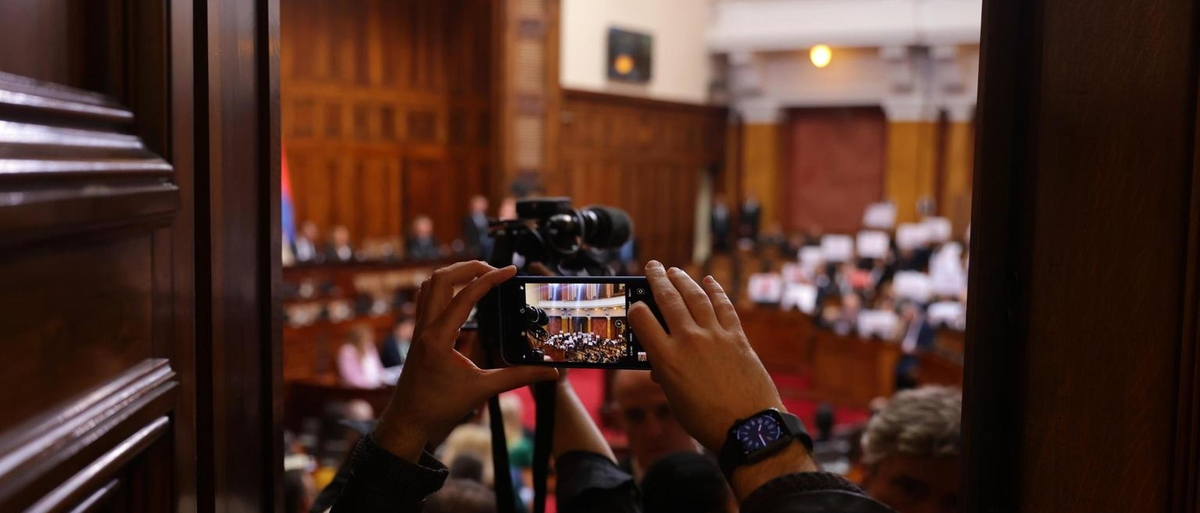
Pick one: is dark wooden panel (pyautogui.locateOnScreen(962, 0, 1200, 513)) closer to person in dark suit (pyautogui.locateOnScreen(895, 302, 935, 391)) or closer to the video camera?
the video camera

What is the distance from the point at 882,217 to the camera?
1504 centimetres

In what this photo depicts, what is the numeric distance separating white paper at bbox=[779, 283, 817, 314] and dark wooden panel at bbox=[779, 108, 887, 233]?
220 inches

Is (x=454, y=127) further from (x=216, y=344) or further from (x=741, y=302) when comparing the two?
(x=216, y=344)

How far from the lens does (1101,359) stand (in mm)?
958

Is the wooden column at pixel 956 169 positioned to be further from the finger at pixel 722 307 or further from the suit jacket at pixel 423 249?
the finger at pixel 722 307

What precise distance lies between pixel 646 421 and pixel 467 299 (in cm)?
141

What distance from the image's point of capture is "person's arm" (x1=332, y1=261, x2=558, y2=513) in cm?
109

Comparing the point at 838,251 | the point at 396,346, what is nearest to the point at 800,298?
the point at 838,251

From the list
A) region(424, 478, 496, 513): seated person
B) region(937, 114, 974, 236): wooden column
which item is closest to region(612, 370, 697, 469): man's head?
region(424, 478, 496, 513): seated person

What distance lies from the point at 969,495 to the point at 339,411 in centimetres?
487

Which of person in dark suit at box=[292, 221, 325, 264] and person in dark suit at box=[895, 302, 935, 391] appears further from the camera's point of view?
person in dark suit at box=[292, 221, 325, 264]

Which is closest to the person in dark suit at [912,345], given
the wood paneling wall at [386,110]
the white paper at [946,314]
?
the white paper at [946,314]

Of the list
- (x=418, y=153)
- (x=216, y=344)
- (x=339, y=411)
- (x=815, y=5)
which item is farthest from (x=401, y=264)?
(x=216, y=344)

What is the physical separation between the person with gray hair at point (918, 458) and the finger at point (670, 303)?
42.6 inches
